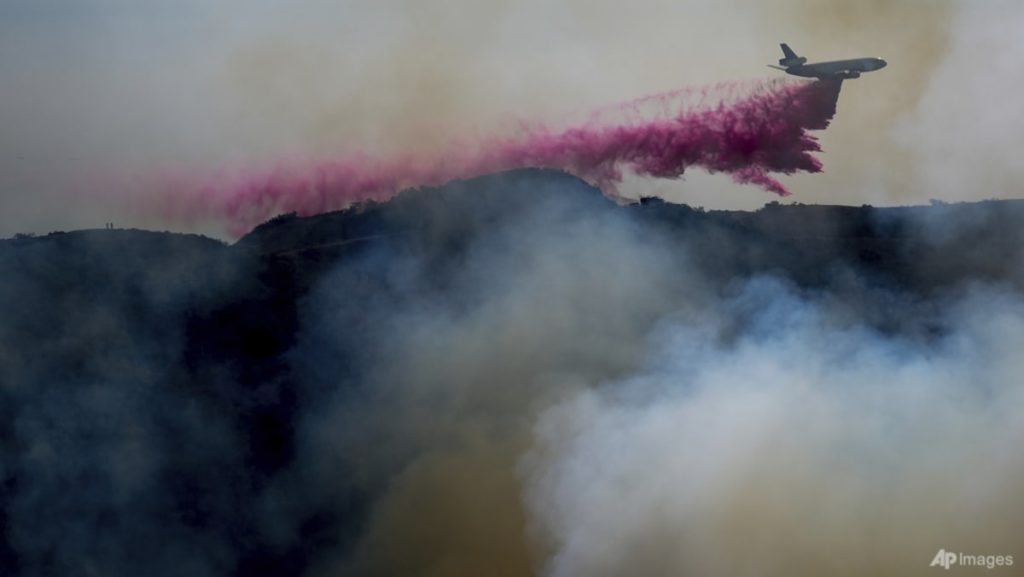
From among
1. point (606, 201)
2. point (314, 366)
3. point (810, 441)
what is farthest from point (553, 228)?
point (810, 441)

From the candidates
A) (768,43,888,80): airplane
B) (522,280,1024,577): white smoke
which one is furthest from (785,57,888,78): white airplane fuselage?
(522,280,1024,577): white smoke

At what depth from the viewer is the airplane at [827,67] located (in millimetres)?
58809

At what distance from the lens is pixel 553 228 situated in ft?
178

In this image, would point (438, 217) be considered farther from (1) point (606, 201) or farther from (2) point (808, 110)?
(2) point (808, 110)

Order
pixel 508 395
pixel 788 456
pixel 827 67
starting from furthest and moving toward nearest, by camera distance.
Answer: pixel 827 67 → pixel 508 395 → pixel 788 456

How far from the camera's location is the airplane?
2315 inches

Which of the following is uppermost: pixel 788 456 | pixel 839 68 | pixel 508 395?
pixel 839 68

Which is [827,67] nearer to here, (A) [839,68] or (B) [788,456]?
(A) [839,68]

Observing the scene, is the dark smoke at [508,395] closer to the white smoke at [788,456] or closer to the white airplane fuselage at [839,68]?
the white smoke at [788,456]

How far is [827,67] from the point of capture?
59.2 m

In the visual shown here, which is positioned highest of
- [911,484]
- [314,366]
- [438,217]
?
[438,217]

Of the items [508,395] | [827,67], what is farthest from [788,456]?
[827,67]

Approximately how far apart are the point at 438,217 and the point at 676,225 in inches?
282

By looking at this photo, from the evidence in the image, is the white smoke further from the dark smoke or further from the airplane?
the airplane
